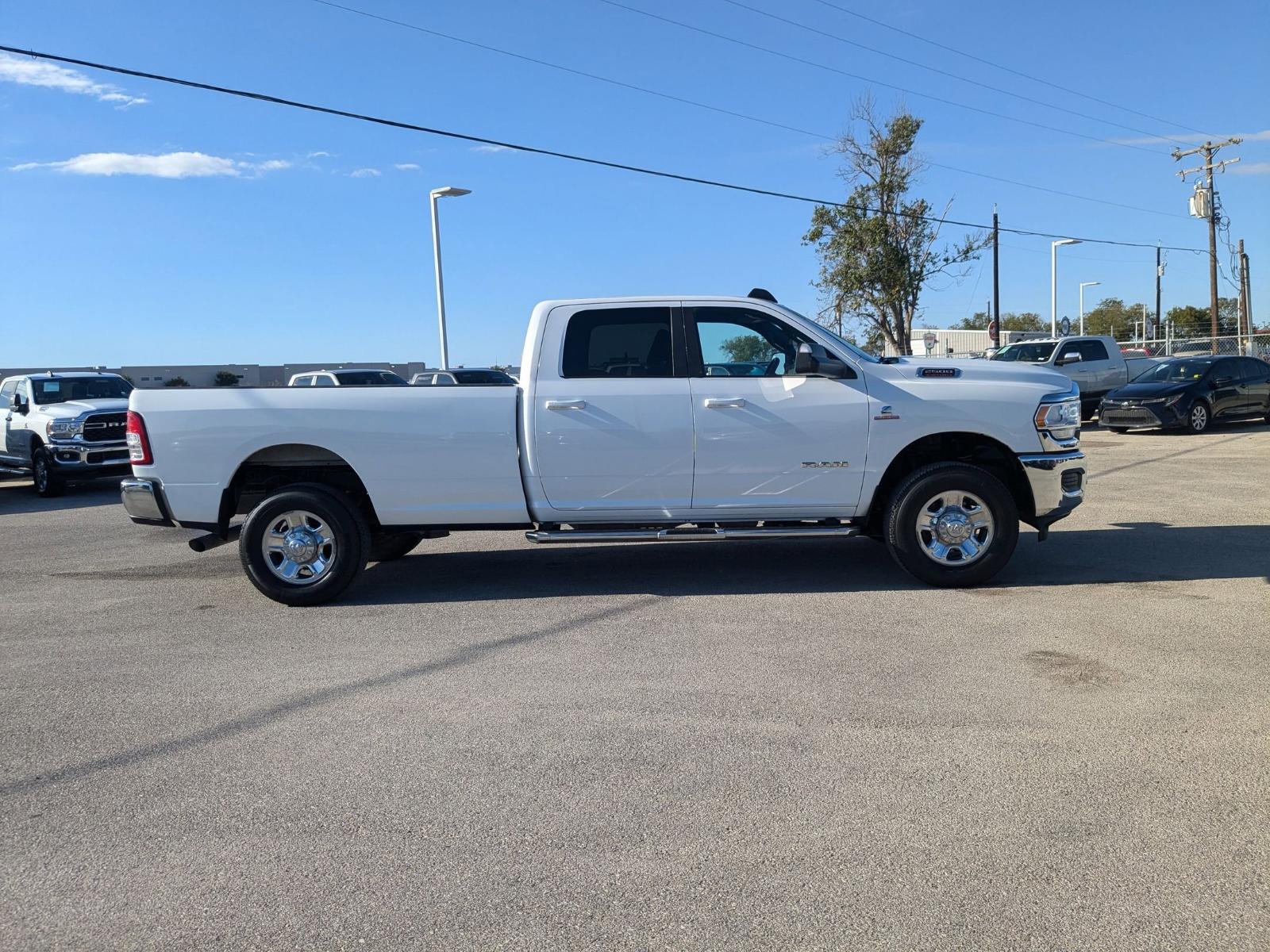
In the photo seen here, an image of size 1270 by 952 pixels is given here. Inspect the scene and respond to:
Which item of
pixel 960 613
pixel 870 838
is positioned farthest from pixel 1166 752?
pixel 960 613

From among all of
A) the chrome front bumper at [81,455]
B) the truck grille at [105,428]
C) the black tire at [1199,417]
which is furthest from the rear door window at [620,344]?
the black tire at [1199,417]

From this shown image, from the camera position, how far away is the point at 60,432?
50.0ft

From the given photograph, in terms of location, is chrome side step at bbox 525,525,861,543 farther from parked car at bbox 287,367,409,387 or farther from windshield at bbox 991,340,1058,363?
windshield at bbox 991,340,1058,363

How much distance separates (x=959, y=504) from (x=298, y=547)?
15.2 ft

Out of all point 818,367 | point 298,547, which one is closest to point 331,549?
point 298,547

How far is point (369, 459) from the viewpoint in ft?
23.1

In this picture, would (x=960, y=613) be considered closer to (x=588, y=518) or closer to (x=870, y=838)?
(x=588, y=518)

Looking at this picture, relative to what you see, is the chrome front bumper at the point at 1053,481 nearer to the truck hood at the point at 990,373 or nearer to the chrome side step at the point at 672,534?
the truck hood at the point at 990,373

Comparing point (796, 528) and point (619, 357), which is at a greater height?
point (619, 357)

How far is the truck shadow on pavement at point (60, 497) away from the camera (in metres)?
14.0

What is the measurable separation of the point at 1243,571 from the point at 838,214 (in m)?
22.9

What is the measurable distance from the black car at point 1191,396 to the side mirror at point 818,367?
46.2 feet

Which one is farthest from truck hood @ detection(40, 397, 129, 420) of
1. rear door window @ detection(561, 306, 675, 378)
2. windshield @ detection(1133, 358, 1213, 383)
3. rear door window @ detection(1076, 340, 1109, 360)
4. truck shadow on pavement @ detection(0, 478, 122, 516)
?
rear door window @ detection(1076, 340, 1109, 360)

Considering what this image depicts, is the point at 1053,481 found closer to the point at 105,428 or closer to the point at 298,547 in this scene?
the point at 298,547
